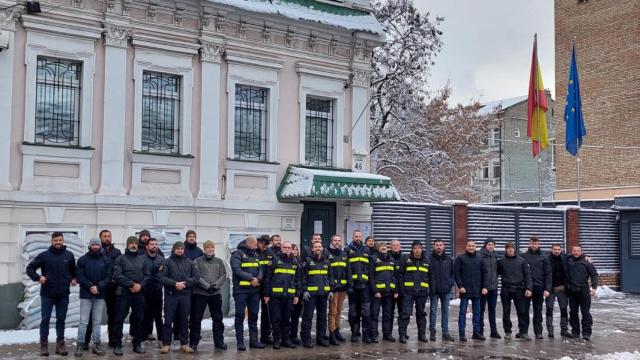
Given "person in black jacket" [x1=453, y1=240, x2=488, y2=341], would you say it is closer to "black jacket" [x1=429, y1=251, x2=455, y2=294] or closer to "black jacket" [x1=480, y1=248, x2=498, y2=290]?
"black jacket" [x1=480, y1=248, x2=498, y2=290]

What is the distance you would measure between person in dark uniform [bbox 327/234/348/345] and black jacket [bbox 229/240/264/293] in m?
1.32

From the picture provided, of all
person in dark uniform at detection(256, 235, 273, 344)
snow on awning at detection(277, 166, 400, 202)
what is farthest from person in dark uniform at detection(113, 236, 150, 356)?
snow on awning at detection(277, 166, 400, 202)

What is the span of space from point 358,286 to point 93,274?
14.2 ft

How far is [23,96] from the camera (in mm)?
14133

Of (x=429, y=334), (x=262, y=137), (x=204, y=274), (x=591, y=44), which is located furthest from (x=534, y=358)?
(x=591, y=44)

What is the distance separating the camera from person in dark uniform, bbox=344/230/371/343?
13.3m

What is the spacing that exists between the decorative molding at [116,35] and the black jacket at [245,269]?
17.0 feet

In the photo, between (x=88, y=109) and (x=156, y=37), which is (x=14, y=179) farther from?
(x=156, y=37)

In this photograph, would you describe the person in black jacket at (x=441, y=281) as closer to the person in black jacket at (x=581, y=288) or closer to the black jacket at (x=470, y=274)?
the black jacket at (x=470, y=274)

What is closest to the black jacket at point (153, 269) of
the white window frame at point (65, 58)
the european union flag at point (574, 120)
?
the white window frame at point (65, 58)

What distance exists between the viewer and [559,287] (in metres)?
14.9

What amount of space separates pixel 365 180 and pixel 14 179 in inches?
287

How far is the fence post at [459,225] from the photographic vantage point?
2047cm

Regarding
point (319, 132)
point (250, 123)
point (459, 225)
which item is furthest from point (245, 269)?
point (459, 225)
